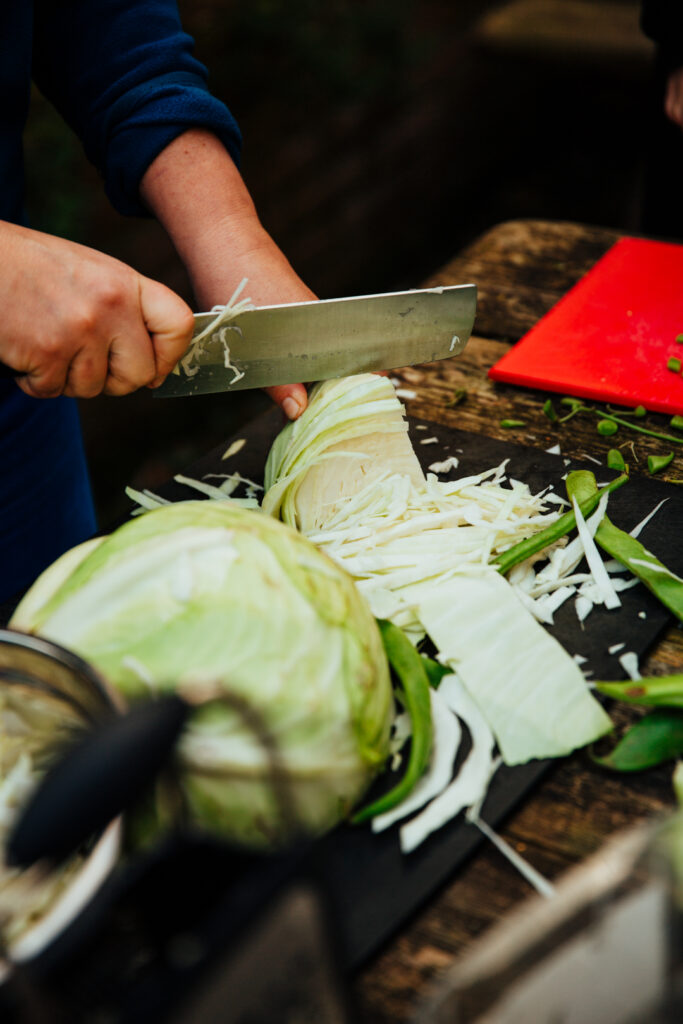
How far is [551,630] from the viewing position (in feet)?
5.28

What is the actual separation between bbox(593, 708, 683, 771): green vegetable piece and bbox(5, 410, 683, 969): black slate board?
10 cm

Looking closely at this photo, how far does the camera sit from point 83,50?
7.10ft

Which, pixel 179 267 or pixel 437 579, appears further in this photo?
pixel 179 267

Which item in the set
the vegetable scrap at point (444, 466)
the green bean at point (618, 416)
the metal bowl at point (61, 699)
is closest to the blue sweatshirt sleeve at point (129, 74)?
the vegetable scrap at point (444, 466)

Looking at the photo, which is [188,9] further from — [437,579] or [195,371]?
[437,579]

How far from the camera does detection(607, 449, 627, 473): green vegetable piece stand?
2.03 metres

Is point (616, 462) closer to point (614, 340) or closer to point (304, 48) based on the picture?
point (614, 340)

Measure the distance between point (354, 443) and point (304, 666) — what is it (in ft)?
2.69

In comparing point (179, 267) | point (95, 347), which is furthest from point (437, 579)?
point (179, 267)

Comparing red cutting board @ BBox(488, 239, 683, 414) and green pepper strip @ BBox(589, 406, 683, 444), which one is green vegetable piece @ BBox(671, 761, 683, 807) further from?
red cutting board @ BBox(488, 239, 683, 414)

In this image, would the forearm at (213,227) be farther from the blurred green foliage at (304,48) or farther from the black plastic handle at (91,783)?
the blurred green foliage at (304,48)

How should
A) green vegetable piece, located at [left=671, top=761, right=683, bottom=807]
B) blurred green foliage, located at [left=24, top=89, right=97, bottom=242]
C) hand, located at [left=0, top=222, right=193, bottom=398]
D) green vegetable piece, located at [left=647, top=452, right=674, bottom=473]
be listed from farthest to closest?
blurred green foliage, located at [left=24, top=89, right=97, bottom=242] < green vegetable piece, located at [left=647, top=452, right=674, bottom=473] < hand, located at [left=0, top=222, right=193, bottom=398] < green vegetable piece, located at [left=671, top=761, right=683, bottom=807]

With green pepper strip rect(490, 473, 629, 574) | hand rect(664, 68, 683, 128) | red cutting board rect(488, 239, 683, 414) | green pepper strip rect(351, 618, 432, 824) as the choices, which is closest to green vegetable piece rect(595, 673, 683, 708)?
green pepper strip rect(351, 618, 432, 824)

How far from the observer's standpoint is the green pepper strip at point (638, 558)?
1596mm
